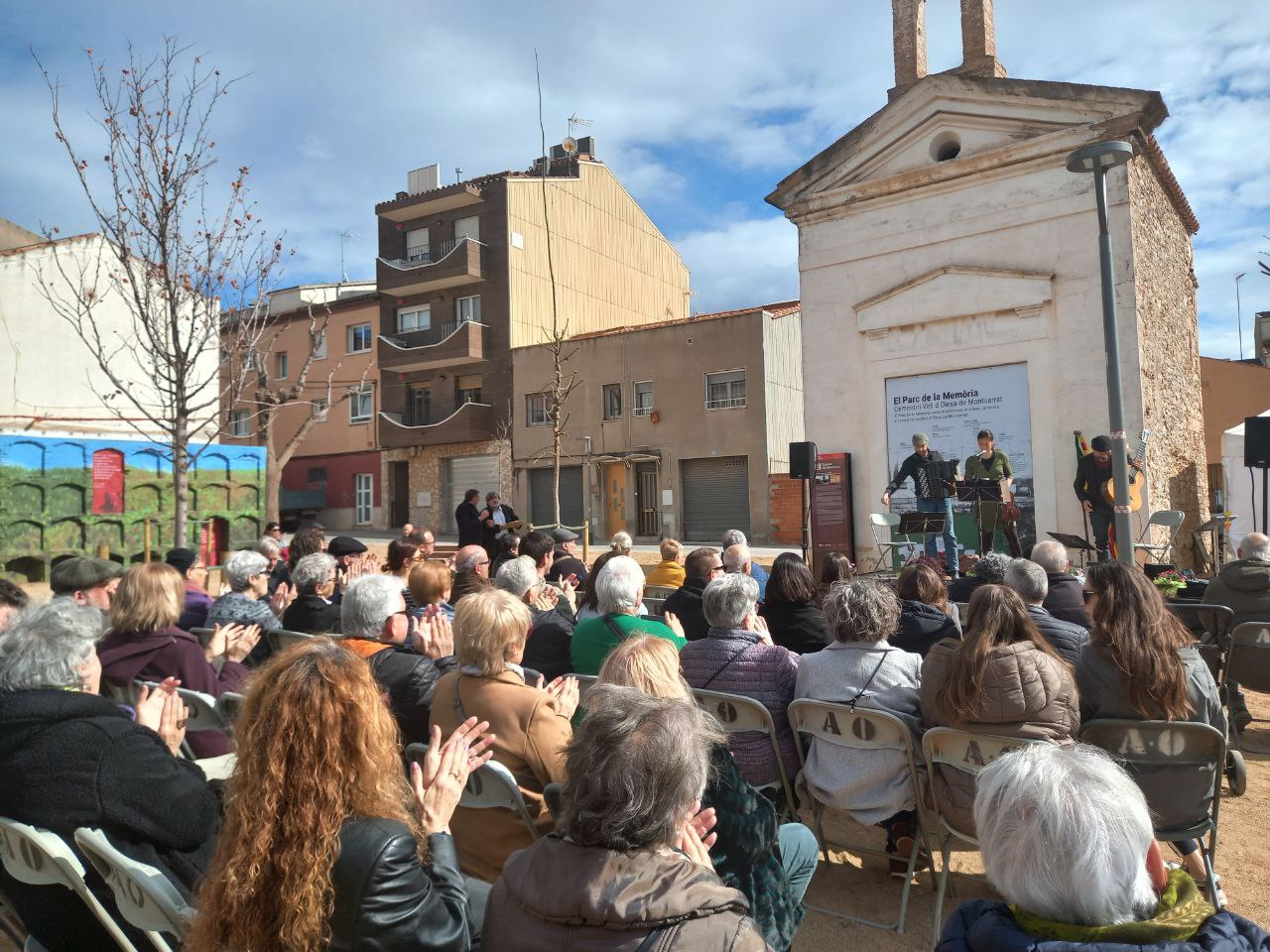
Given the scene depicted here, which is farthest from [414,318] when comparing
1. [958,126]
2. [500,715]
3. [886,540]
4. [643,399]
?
[500,715]

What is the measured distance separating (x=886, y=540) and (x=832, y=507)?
127cm

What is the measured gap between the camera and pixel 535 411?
29094mm

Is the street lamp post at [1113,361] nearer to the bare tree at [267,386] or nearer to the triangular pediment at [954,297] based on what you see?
the triangular pediment at [954,297]

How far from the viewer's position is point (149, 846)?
2.29 metres

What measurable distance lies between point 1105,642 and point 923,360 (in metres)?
11.0

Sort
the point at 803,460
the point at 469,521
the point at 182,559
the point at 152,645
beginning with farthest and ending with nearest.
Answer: the point at 803,460
the point at 469,521
the point at 182,559
the point at 152,645

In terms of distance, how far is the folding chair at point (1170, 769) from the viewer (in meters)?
3.22

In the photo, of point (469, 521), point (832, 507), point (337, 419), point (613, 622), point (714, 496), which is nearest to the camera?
point (613, 622)

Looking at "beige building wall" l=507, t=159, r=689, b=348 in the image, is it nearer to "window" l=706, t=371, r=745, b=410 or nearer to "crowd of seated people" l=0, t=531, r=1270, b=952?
"window" l=706, t=371, r=745, b=410

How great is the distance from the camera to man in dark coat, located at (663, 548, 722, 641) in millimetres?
5555

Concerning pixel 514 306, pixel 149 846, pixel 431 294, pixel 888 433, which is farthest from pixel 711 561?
pixel 431 294

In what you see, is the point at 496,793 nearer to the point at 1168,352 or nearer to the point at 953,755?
the point at 953,755

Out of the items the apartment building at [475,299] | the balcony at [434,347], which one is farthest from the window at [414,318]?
the balcony at [434,347]

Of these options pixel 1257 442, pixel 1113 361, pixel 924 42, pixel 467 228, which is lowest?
pixel 1257 442
